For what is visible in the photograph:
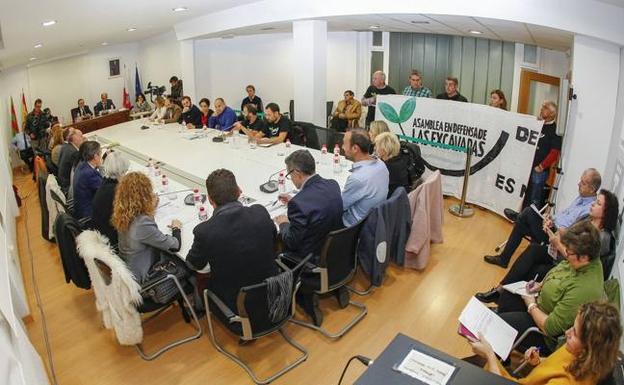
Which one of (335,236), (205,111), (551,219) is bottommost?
(551,219)

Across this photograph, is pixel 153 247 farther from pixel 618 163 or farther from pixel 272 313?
pixel 618 163

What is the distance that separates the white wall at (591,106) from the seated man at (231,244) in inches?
113

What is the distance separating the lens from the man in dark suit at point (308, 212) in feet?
9.95

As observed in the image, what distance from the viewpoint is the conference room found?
257 centimetres

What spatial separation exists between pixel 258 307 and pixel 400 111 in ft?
12.6

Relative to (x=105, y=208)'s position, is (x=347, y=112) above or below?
above

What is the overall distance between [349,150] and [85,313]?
247 cm

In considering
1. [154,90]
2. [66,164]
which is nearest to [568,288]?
[66,164]

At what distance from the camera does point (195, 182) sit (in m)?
4.55

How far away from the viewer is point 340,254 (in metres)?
3.13

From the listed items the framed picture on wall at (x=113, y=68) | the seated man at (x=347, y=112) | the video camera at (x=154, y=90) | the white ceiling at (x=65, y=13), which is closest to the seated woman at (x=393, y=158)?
the white ceiling at (x=65, y=13)

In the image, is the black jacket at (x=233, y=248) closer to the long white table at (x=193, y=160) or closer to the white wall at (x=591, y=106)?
the long white table at (x=193, y=160)

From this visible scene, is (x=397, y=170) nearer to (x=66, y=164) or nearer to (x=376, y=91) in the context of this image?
(x=376, y=91)

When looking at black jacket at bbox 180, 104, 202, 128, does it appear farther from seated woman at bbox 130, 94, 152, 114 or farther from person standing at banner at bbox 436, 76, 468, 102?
seated woman at bbox 130, 94, 152, 114
